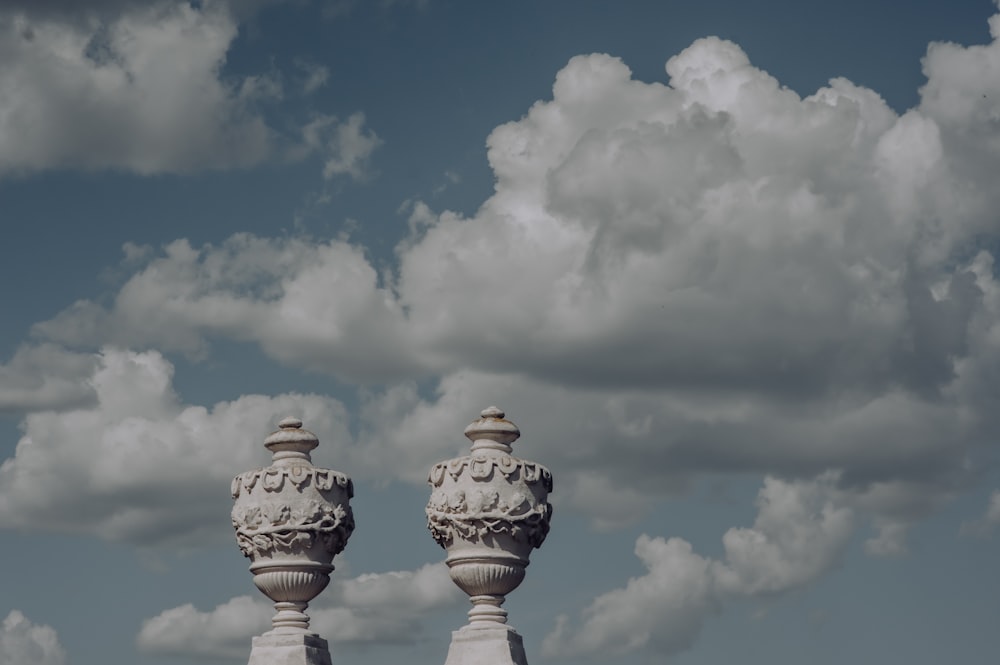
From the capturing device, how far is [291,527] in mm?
26812

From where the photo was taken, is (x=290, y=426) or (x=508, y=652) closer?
(x=508, y=652)

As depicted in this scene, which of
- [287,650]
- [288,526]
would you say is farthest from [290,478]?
[287,650]

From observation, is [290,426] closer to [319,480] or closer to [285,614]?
[319,480]

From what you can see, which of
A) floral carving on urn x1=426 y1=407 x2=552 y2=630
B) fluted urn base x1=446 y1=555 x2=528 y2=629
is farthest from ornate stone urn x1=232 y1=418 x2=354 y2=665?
fluted urn base x1=446 y1=555 x2=528 y2=629

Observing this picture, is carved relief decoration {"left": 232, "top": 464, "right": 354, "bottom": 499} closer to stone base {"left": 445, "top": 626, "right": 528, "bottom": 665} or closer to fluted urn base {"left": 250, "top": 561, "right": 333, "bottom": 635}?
fluted urn base {"left": 250, "top": 561, "right": 333, "bottom": 635}

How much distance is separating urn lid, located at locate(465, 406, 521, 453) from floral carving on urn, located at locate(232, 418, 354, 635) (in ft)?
7.33

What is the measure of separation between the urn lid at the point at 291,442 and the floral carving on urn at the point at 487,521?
2210 millimetres

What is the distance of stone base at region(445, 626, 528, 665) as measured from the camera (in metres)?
25.9

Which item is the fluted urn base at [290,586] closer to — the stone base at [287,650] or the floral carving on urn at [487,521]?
the stone base at [287,650]

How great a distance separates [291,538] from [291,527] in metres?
0.18

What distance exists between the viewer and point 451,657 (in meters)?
26.2

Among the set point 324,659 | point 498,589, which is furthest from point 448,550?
point 324,659

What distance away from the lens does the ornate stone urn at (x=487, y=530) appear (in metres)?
26.1

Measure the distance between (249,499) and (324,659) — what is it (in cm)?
268
